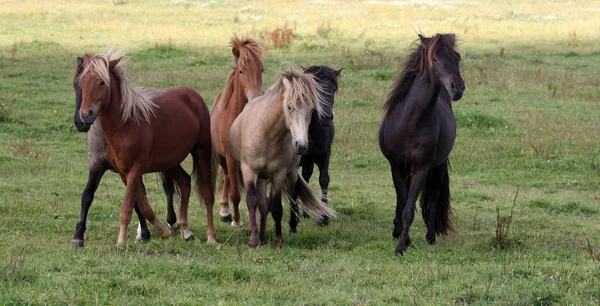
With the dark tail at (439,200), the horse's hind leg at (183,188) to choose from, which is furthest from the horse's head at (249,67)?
the dark tail at (439,200)

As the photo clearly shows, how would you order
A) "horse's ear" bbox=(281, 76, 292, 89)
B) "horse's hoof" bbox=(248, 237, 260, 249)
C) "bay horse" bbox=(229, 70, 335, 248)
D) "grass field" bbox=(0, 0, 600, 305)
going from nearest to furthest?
"grass field" bbox=(0, 0, 600, 305)
"bay horse" bbox=(229, 70, 335, 248)
"horse's ear" bbox=(281, 76, 292, 89)
"horse's hoof" bbox=(248, 237, 260, 249)

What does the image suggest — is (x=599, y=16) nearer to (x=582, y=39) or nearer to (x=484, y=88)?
(x=582, y=39)

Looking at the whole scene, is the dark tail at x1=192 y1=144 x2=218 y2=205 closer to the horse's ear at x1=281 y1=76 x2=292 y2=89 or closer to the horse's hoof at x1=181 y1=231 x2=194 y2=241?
the horse's hoof at x1=181 y1=231 x2=194 y2=241

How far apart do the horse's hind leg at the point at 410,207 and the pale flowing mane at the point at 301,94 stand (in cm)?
114

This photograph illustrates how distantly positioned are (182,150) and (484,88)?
12073mm

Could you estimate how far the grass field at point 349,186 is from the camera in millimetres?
6688

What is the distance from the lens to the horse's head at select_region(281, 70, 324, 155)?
823cm

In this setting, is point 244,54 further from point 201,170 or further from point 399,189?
point 399,189

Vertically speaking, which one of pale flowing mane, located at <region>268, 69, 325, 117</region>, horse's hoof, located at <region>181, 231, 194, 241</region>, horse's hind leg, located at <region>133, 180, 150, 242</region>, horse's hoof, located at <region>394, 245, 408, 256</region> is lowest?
horse's hoof, located at <region>181, 231, 194, 241</region>

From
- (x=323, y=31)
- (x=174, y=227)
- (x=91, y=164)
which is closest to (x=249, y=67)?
(x=174, y=227)

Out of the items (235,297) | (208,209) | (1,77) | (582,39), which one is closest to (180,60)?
(1,77)

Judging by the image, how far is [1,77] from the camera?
20391 millimetres

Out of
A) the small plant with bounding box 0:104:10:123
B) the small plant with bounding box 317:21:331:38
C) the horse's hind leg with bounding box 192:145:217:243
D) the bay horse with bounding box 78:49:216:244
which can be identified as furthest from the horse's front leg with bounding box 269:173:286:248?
the small plant with bounding box 317:21:331:38

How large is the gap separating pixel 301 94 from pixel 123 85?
1.71 m
